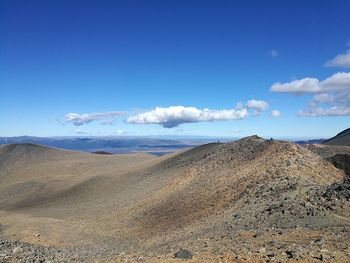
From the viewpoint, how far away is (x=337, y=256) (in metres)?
11.9

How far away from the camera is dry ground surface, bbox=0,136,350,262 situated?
1392cm

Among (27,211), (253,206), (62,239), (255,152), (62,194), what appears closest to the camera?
(253,206)

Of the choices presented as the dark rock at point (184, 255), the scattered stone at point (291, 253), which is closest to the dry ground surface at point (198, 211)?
the scattered stone at point (291, 253)

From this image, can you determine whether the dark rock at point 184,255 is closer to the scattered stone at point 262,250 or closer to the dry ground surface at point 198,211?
the dry ground surface at point 198,211

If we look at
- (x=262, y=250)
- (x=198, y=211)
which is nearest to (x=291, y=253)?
(x=262, y=250)

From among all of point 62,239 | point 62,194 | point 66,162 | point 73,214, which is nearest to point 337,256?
point 62,239

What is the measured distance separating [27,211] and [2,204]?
9.08 m

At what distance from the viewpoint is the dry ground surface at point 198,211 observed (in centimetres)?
1392

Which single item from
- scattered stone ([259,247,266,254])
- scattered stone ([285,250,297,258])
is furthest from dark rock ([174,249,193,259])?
scattered stone ([285,250,297,258])

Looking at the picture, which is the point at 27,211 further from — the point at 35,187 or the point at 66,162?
the point at 66,162

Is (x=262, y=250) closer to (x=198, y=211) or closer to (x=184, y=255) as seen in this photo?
(x=184, y=255)

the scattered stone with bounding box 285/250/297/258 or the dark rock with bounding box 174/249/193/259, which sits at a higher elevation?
the scattered stone with bounding box 285/250/297/258

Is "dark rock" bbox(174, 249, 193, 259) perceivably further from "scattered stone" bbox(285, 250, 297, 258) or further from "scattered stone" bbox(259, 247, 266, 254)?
"scattered stone" bbox(285, 250, 297, 258)

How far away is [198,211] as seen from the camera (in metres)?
25.1
